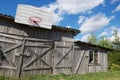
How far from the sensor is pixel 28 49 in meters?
13.6

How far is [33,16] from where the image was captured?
1391 cm

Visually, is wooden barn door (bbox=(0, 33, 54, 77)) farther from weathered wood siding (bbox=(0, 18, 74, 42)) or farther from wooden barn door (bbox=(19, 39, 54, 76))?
weathered wood siding (bbox=(0, 18, 74, 42))

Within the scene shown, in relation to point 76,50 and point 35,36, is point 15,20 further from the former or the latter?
point 76,50

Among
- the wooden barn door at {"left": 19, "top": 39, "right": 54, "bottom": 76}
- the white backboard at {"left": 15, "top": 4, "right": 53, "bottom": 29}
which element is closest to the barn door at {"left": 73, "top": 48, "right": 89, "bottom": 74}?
the wooden barn door at {"left": 19, "top": 39, "right": 54, "bottom": 76}

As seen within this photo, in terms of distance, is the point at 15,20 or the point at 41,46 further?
the point at 41,46

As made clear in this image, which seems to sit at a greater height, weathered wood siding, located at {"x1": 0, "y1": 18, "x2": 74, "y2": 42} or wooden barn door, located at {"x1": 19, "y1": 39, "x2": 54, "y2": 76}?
weathered wood siding, located at {"x1": 0, "y1": 18, "x2": 74, "y2": 42}

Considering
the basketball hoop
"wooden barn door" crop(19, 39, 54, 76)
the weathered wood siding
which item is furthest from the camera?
the basketball hoop

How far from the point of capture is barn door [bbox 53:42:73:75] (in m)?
15.2

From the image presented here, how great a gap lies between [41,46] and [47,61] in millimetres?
1341

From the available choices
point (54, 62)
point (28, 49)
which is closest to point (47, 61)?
point (54, 62)

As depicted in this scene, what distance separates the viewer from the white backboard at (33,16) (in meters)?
13.3

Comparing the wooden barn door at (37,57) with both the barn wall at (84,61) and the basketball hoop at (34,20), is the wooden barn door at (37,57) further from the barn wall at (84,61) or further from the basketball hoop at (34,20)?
the barn wall at (84,61)

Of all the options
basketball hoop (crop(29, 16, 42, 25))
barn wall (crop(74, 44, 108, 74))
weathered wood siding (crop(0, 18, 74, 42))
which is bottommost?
barn wall (crop(74, 44, 108, 74))

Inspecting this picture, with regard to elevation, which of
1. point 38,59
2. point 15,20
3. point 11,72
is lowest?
point 11,72
